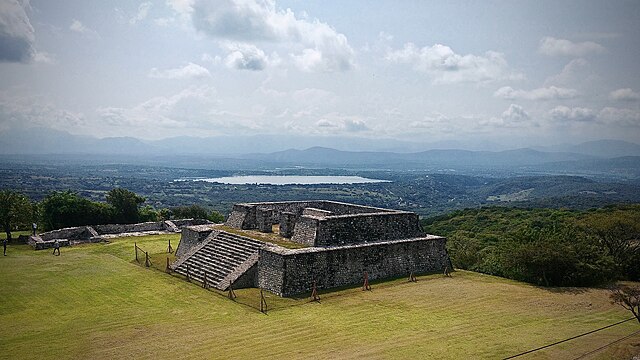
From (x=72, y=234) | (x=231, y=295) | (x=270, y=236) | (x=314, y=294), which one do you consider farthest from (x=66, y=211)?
(x=314, y=294)

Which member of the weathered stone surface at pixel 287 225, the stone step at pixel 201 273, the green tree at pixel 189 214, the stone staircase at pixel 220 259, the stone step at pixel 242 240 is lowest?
the green tree at pixel 189 214

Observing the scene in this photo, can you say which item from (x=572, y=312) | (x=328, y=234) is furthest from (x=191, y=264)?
(x=572, y=312)

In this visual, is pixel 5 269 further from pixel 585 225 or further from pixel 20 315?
pixel 585 225

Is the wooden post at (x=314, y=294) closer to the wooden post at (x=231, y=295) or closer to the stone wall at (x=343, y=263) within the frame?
the stone wall at (x=343, y=263)

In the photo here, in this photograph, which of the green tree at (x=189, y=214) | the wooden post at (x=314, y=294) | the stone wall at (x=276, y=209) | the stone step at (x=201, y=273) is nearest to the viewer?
the wooden post at (x=314, y=294)

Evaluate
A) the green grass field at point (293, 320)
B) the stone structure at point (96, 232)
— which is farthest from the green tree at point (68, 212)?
the green grass field at point (293, 320)

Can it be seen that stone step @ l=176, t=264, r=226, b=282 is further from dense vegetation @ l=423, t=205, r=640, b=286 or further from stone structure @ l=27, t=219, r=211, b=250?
dense vegetation @ l=423, t=205, r=640, b=286
